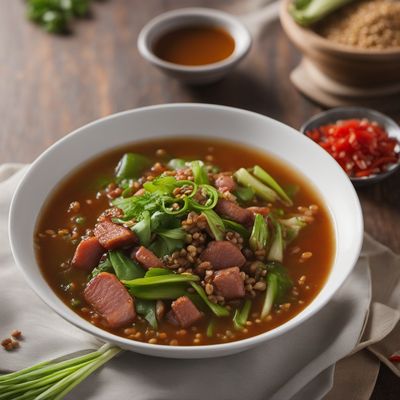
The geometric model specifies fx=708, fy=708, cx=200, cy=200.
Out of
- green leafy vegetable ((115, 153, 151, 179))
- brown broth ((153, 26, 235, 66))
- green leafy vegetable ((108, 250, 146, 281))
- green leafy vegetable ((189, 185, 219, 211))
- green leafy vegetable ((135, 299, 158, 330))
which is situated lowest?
brown broth ((153, 26, 235, 66))

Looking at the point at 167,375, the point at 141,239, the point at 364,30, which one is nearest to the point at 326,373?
the point at 167,375

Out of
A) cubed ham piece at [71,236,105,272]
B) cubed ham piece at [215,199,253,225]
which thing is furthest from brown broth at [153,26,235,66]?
cubed ham piece at [71,236,105,272]

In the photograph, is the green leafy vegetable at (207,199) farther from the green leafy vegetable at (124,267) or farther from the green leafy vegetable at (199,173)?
the green leafy vegetable at (124,267)

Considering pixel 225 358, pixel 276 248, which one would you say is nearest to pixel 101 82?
pixel 276 248

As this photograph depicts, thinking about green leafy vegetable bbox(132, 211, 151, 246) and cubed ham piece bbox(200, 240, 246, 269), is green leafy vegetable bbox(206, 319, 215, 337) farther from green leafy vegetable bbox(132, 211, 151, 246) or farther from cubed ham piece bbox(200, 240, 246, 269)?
green leafy vegetable bbox(132, 211, 151, 246)

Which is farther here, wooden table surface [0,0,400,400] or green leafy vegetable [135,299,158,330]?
wooden table surface [0,0,400,400]

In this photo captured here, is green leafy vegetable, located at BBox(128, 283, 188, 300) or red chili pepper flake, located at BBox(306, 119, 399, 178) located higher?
green leafy vegetable, located at BBox(128, 283, 188, 300)

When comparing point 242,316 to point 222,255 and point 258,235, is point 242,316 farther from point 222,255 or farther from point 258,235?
point 258,235
